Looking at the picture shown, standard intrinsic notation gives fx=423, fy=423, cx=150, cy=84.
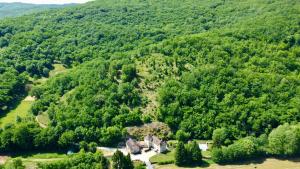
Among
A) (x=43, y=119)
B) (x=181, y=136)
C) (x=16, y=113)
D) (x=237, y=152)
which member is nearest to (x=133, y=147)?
(x=181, y=136)

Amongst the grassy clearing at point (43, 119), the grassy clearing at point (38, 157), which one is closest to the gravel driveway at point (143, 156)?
Result: the grassy clearing at point (38, 157)

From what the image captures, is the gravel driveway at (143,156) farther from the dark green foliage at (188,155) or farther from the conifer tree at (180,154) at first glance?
the dark green foliage at (188,155)

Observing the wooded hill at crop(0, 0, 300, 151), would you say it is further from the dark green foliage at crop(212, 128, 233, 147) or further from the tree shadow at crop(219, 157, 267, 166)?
the tree shadow at crop(219, 157, 267, 166)

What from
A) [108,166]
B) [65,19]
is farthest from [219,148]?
[65,19]

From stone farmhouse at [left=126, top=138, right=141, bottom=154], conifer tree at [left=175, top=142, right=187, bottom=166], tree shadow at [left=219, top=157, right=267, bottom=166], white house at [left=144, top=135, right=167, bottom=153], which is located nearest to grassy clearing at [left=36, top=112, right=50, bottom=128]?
stone farmhouse at [left=126, top=138, right=141, bottom=154]

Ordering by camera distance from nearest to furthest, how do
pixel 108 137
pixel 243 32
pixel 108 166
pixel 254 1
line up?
pixel 108 166 < pixel 108 137 < pixel 243 32 < pixel 254 1

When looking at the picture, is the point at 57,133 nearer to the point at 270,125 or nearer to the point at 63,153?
the point at 63,153

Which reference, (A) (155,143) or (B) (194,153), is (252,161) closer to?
(B) (194,153)
